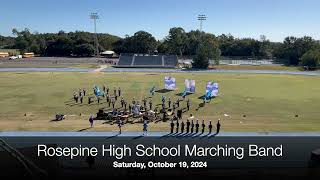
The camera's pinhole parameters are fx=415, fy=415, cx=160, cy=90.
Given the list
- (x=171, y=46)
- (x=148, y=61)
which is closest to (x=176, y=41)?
(x=171, y=46)

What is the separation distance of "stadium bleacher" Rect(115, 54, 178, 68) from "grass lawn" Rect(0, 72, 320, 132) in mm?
26296

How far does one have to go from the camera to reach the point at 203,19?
9475cm

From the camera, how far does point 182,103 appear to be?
37.3 metres

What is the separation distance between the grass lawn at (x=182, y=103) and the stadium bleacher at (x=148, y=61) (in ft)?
86.3

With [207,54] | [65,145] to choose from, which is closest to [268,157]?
[65,145]

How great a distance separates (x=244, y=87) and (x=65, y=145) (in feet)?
104

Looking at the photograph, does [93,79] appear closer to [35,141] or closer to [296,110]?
[296,110]

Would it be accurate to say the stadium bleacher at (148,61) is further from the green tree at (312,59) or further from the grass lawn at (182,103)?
the green tree at (312,59)

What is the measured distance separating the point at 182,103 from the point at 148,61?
50.5 metres

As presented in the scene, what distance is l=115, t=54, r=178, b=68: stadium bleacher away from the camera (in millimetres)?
83562

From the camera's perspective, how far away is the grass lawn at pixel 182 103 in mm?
28250

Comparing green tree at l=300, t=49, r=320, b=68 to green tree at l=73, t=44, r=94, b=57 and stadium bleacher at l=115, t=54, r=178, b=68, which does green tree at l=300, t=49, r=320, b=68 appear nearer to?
stadium bleacher at l=115, t=54, r=178, b=68

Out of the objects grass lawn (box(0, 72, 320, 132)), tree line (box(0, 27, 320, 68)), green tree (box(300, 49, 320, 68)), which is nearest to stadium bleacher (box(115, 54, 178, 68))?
tree line (box(0, 27, 320, 68))

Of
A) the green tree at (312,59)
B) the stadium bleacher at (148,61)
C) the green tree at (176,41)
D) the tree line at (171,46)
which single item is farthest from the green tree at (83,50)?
the green tree at (312,59)
